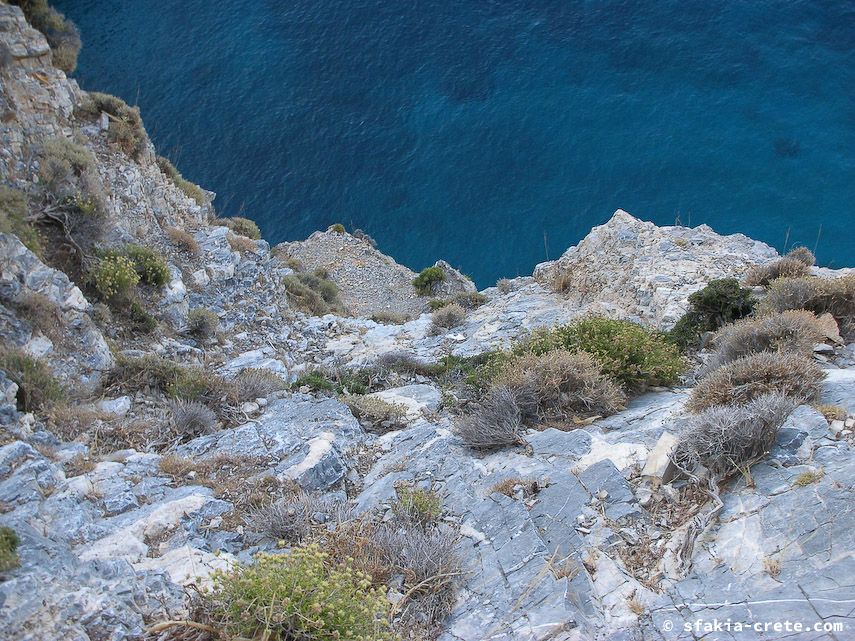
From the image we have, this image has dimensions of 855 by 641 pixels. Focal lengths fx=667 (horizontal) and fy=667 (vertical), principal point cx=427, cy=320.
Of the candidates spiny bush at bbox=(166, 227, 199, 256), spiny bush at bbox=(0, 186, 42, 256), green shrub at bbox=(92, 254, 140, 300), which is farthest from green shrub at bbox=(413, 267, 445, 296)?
spiny bush at bbox=(0, 186, 42, 256)

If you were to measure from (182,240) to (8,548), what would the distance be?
48.1 ft

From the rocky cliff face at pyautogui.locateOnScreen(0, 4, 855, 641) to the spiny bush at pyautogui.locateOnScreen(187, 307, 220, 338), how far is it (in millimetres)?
288

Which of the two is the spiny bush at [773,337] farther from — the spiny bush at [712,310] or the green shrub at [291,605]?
the green shrub at [291,605]

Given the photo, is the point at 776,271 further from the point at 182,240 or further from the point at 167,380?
the point at 182,240

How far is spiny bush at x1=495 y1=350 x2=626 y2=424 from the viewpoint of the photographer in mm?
11078

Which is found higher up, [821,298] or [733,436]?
[821,298]

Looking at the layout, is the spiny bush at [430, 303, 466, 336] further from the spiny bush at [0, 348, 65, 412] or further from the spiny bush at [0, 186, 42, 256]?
the spiny bush at [0, 348, 65, 412]

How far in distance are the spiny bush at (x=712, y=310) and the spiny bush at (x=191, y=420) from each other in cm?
971

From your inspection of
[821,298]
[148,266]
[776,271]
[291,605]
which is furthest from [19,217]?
[776,271]

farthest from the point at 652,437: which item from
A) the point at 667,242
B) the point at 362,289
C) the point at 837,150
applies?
the point at 837,150

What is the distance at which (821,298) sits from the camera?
12.8 meters

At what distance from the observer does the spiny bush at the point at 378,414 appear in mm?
12391

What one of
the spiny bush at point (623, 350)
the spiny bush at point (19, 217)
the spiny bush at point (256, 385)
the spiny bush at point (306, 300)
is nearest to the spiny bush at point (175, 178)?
the spiny bush at point (306, 300)

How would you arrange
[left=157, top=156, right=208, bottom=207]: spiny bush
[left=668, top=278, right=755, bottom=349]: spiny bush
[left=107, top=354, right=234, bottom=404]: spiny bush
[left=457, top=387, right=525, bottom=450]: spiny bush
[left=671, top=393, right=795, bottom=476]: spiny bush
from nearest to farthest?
[left=671, top=393, right=795, bottom=476]: spiny bush < [left=457, top=387, right=525, bottom=450]: spiny bush < [left=107, top=354, right=234, bottom=404]: spiny bush < [left=668, top=278, right=755, bottom=349]: spiny bush < [left=157, top=156, right=208, bottom=207]: spiny bush
